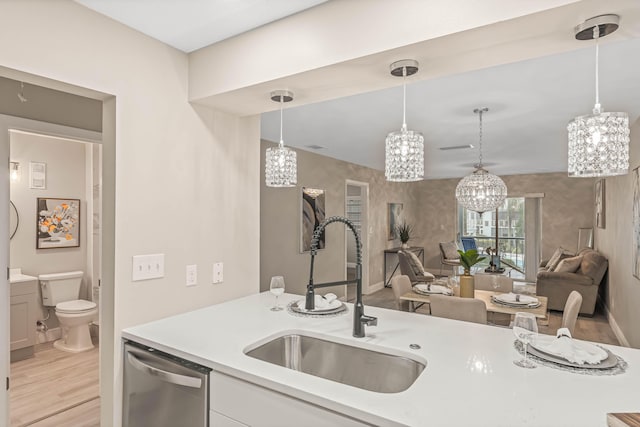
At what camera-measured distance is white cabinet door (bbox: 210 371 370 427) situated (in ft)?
3.52

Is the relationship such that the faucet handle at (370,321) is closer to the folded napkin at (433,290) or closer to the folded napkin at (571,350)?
the folded napkin at (571,350)

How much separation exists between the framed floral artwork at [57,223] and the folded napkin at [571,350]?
4722mm

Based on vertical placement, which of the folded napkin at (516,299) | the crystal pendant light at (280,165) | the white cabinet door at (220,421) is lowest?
the folded napkin at (516,299)

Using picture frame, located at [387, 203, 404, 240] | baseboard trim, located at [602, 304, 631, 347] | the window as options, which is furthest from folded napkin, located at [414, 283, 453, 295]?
the window

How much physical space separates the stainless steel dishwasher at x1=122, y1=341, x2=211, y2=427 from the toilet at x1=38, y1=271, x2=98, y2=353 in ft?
8.10

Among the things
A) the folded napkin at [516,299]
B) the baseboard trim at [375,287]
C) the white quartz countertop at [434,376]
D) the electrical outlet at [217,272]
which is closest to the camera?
the white quartz countertop at [434,376]

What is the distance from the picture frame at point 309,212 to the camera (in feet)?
16.2

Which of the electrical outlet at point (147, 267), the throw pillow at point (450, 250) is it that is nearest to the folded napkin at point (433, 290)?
the electrical outlet at point (147, 267)

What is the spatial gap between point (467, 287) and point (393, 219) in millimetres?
4545

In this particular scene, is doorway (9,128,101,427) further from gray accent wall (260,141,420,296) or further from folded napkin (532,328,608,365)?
folded napkin (532,328,608,365)

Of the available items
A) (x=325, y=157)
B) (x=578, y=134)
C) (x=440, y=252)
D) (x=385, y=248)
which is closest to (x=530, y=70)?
(x=578, y=134)

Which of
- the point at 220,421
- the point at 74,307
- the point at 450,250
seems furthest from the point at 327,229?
the point at 220,421

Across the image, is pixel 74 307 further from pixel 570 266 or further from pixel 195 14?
pixel 570 266

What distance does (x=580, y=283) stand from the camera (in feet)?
17.1
